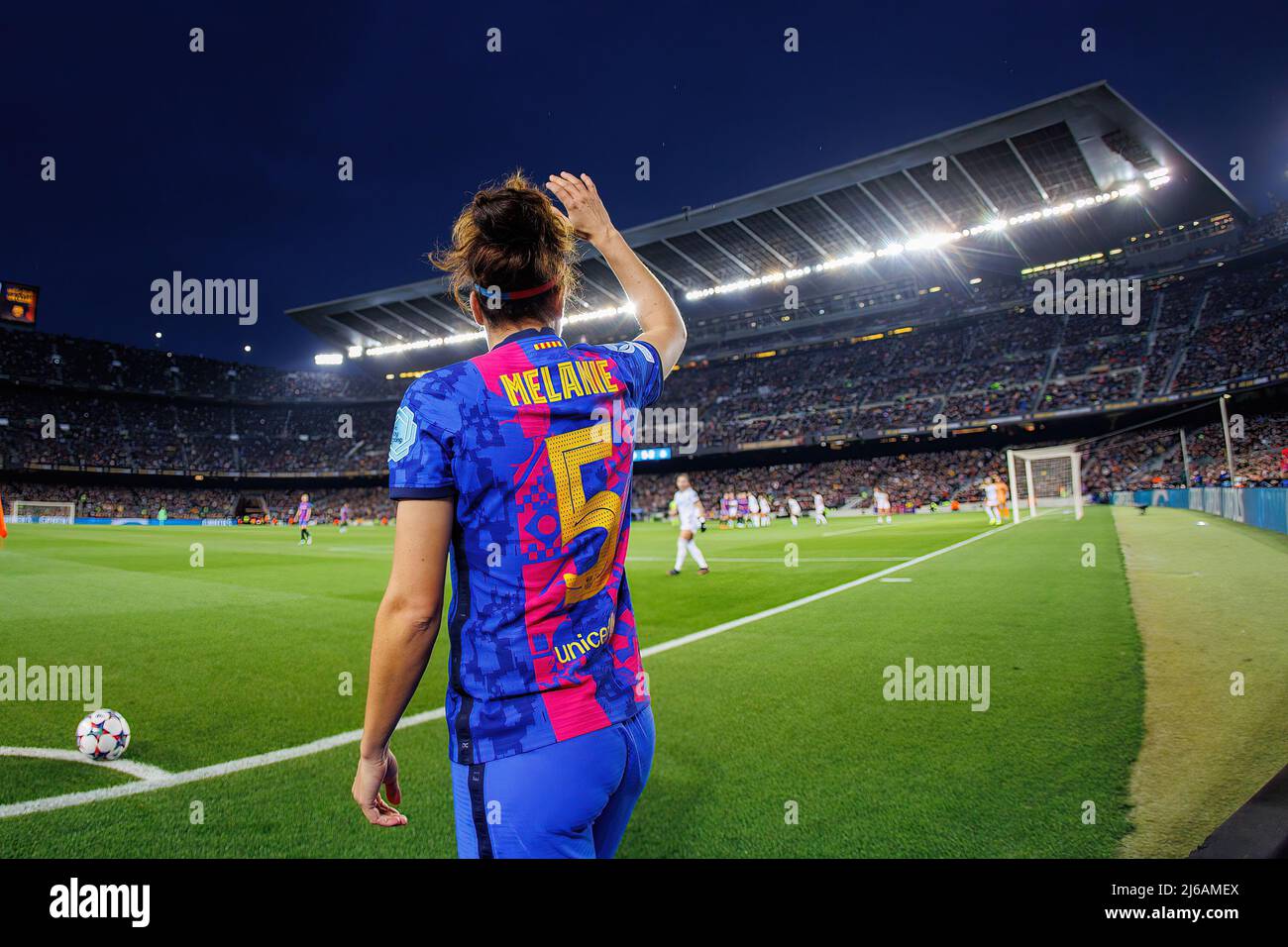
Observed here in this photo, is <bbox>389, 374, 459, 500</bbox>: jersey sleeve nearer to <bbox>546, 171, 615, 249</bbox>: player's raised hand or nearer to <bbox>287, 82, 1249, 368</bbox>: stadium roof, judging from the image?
<bbox>546, 171, 615, 249</bbox>: player's raised hand

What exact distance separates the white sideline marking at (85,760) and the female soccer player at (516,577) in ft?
11.1

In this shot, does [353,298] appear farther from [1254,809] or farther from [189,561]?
[1254,809]

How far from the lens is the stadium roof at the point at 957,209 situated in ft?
115

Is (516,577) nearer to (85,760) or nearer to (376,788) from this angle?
(376,788)

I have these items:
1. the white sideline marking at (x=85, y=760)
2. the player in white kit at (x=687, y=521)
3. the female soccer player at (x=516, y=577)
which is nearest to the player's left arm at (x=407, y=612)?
the female soccer player at (x=516, y=577)

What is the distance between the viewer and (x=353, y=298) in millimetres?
59094

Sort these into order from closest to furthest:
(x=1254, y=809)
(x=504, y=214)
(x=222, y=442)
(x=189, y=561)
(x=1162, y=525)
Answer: (x=504, y=214) < (x=1254, y=809) < (x=189, y=561) < (x=1162, y=525) < (x=222, y=442)

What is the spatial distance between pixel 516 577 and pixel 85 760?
171 inches

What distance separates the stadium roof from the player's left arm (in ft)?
96.5

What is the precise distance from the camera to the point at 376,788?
4.74 feet

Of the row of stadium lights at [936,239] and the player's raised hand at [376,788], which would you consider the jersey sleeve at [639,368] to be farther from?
the row of stadium lights at [936,239]

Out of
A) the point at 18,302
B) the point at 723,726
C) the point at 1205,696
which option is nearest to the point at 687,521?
the point at 723,726
